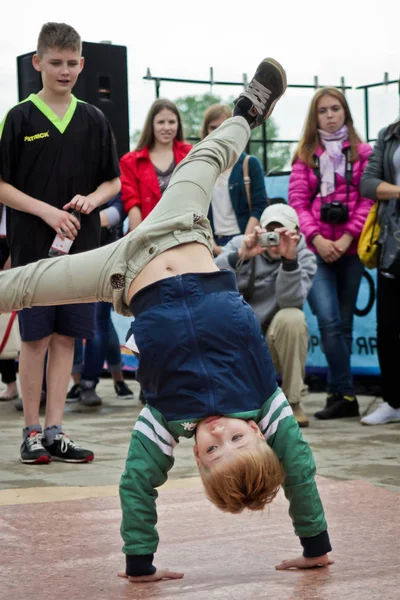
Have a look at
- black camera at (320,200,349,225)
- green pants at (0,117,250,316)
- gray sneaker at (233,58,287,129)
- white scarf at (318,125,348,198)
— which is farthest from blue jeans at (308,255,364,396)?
green pants at (0,117,250,316)

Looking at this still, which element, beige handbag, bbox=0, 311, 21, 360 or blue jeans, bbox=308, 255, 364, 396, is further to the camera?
beige handbag, bbox=0, 311, 21, 360

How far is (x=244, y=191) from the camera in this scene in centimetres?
732

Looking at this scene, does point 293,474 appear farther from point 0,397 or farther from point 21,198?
point 0,397

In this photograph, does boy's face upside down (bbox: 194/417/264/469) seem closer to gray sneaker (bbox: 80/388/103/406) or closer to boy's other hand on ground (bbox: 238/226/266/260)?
boy's other hand on ground (bbox: 238/226/266/260)

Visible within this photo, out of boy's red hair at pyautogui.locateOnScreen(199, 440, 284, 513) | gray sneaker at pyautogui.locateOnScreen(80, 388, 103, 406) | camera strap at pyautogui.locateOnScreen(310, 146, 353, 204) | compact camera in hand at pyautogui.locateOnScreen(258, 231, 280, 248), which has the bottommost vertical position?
gray sneaker at pyautogui.locateOnScreen(80, 388, 103, 406)

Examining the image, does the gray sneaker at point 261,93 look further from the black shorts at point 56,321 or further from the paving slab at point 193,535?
the paving slab at point 193,535

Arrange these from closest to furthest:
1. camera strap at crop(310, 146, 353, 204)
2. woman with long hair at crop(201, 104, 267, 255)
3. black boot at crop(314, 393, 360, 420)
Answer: black boot at crop(314, 393, 360, 420)
camera strap at crop(310, 146, 353, 204)
woman with long hair at crop(201, 104, 267, 255)

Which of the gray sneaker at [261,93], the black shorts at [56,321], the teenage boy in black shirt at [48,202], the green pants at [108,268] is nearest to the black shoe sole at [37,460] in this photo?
the teenage boy in black shirt at [48,202]

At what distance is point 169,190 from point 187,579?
1.51m

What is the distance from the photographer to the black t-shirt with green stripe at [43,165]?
5375 millimetres

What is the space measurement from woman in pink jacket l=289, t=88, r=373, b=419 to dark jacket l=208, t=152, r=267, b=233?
25 centimetres

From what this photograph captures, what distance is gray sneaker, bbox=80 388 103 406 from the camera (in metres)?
7.77

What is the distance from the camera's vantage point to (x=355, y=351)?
26.0ft

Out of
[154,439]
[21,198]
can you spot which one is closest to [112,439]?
[21,198]
